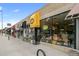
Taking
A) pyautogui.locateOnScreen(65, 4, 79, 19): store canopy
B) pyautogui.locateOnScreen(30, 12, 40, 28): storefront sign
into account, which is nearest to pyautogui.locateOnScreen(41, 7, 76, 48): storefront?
pyautogui.locateOnScreen(30, 12, 40, 28): storefront sign

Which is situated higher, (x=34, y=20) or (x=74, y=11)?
(x=74, y=11)

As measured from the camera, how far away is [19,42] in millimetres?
7613

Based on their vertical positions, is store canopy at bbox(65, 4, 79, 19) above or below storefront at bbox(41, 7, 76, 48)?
above

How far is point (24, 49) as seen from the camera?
693cm

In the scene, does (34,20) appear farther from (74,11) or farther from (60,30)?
(74,11)

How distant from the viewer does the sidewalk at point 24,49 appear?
6.32 metres

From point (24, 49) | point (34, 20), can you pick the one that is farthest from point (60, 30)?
point (24, 49)

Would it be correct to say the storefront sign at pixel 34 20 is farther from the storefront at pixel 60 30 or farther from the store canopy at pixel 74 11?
the store canopy at pixel 74 11

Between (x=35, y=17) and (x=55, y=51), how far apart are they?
58.1 inches

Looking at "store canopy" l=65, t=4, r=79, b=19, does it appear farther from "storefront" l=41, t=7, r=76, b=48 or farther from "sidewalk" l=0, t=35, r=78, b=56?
"sidewalk" l=0, t=35, r=78, b=56

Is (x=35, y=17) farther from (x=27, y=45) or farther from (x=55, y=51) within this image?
(x=55, y=51)

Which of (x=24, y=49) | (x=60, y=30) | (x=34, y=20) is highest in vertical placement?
(x=34, y=20)

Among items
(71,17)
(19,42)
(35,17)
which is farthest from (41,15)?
(71,17)

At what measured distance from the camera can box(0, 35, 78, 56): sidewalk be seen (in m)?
6.32
